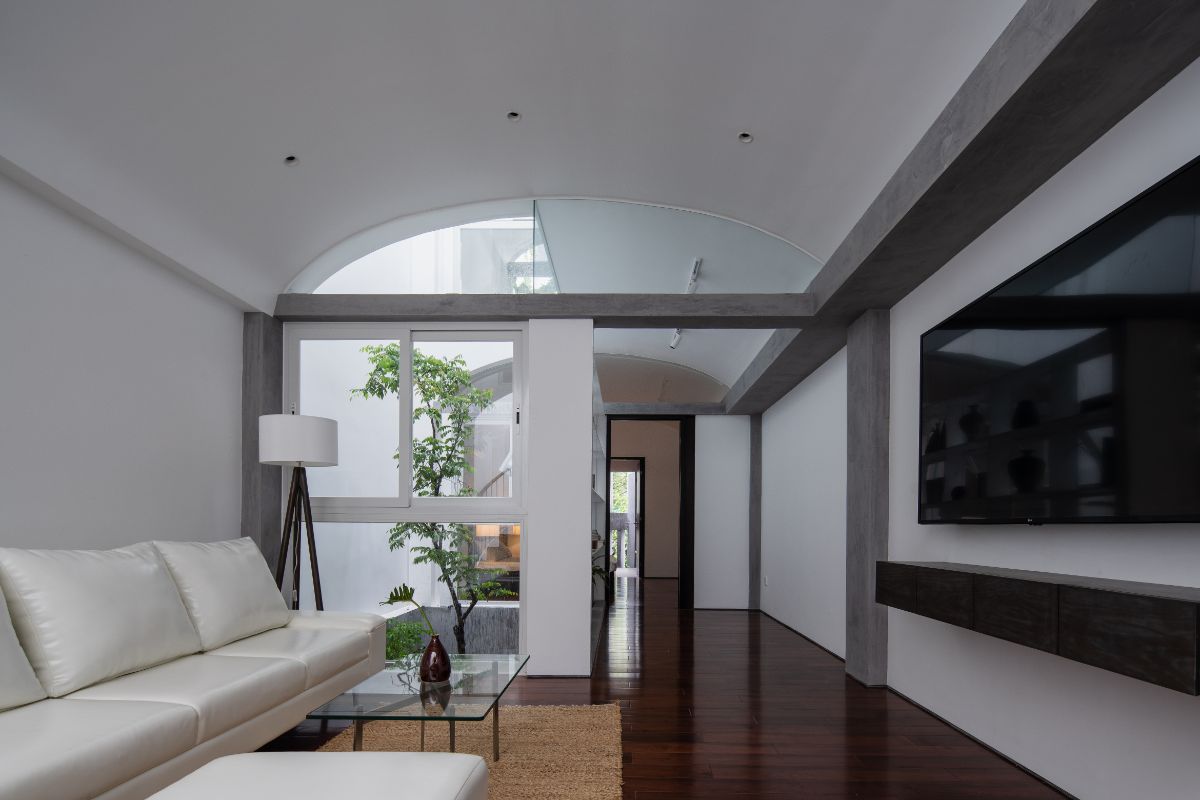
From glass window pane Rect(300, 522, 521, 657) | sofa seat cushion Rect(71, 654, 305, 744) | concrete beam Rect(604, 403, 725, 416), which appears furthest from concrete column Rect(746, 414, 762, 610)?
sofa seat cushion Rect(71, 654, 305, 744)

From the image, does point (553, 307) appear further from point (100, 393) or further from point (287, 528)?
point (100, 393)

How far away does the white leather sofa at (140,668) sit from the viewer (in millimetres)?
2170

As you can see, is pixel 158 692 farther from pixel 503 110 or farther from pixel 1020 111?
pixel 1020 111

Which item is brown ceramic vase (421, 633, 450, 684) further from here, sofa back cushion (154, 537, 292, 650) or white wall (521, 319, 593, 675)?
white wall (521, 319, 593, 675)

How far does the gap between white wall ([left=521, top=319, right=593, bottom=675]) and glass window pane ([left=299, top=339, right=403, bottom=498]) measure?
37.0 inches

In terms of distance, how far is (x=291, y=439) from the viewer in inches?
174

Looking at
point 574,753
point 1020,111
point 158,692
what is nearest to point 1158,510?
point 1020,111

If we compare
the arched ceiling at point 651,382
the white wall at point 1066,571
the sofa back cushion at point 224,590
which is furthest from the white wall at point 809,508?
the sofa back cushion at point 224,590

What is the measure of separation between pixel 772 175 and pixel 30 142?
3.35 metres

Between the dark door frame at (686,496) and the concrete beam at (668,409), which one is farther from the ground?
the concrete beam at (668,409)

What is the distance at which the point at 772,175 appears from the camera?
438 cm

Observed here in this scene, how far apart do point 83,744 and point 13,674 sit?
1.57ft

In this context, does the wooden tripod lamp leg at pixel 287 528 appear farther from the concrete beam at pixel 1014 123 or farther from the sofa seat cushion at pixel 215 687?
the concrete beam at pixel 1014 123

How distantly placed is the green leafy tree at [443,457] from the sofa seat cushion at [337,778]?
3.13 m
